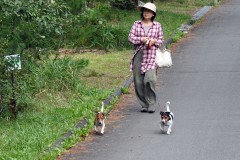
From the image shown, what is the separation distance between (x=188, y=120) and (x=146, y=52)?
136cm

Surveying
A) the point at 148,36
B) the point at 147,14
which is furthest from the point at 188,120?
the point at 147,14

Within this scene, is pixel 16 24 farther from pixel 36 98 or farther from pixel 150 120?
pixel 150 120

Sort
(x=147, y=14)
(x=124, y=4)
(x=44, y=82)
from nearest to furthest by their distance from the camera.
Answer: (x=147, y=14) < (x=44, y=82) < (x=124, y=4)

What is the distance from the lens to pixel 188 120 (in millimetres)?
11844

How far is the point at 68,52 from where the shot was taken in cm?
1925

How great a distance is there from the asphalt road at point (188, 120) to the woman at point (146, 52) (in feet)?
1.05

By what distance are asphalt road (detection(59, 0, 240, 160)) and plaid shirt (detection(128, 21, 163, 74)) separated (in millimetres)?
813

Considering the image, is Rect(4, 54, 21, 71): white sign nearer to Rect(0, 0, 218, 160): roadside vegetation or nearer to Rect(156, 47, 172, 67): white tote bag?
Rect(0, 0, 218, 160): roadside vegetation

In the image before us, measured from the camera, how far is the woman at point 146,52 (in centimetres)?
1223

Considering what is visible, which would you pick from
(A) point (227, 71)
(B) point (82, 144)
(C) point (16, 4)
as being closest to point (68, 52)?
(A) point (227, 71)

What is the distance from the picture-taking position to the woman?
12.2 meters

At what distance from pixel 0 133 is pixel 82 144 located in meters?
1.40

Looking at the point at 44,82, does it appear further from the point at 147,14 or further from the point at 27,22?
the point at 147,14

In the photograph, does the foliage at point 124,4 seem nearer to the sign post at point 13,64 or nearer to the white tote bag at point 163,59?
the white tote bag at point 163,59
